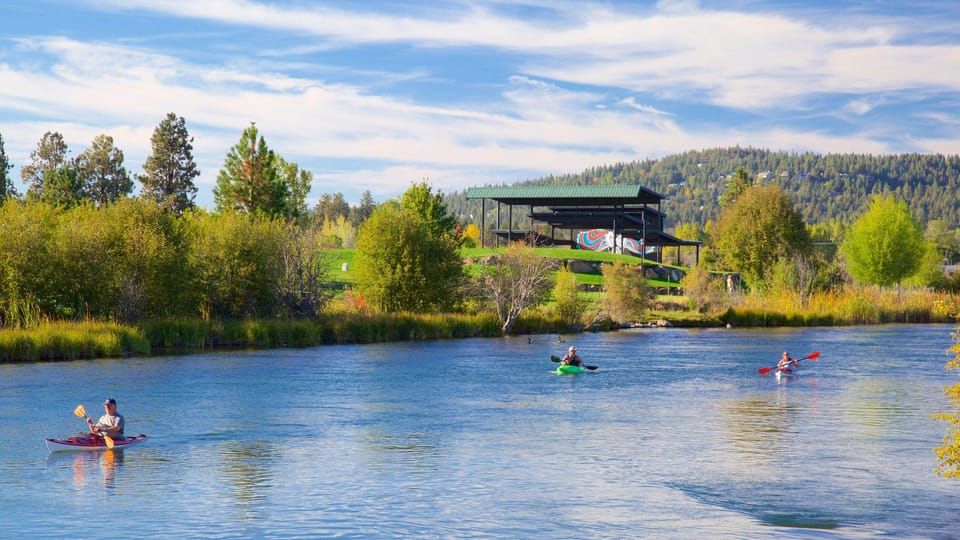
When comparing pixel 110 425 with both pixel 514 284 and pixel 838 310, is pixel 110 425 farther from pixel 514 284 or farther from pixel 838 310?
pixel 838 310

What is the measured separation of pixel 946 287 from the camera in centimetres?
11206

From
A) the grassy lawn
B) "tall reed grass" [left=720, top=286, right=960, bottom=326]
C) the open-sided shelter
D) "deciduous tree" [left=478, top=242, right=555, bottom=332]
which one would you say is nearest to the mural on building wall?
the open-sided shelter

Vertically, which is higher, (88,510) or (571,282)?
(571,282)

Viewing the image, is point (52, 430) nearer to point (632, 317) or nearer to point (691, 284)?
point (632, 317)

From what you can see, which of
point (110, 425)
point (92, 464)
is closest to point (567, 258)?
point (110, 425)

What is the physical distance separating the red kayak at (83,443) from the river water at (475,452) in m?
0.27

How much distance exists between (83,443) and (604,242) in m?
131

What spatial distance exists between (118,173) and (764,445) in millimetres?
106261

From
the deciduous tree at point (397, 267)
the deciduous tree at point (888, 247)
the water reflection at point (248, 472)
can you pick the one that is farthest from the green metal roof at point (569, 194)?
the water reflection at point (248, 472)

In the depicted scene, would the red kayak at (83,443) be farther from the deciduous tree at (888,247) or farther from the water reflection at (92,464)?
the deciduous tree at (888,247)

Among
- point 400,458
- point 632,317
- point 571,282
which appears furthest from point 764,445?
point 632,317

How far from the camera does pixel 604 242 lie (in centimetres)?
15562

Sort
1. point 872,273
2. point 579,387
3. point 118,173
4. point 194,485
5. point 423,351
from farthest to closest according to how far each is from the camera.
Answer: point 118,173 < point 872,273 < point 423,351 < point 579,387 < point 194,485

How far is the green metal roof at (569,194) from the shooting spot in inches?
4790
